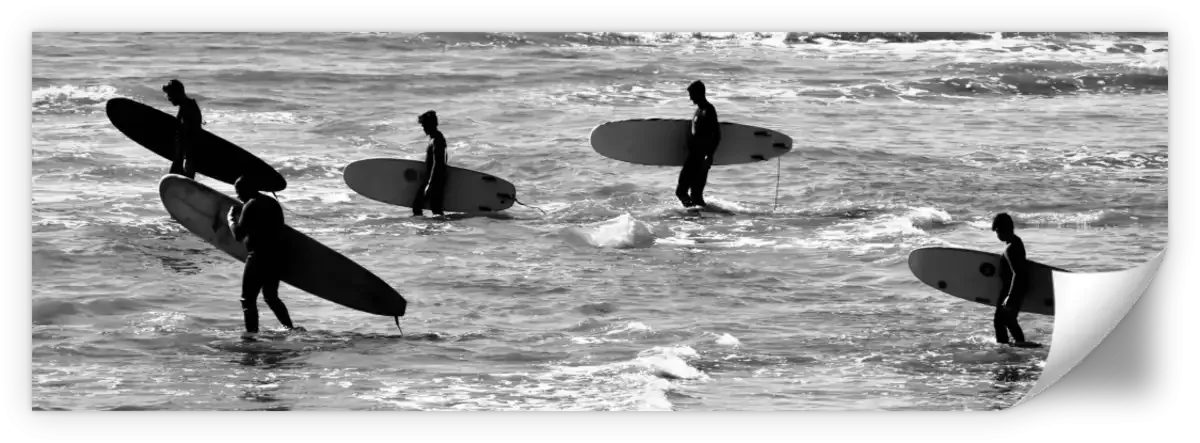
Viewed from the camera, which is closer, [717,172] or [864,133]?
[717,172]

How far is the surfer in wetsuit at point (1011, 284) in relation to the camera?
385 inches

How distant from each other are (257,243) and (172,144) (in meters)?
4.85

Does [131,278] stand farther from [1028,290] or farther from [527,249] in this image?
[1028,290]

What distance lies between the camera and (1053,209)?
1515cm

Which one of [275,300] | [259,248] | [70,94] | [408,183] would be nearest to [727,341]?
[275,300]

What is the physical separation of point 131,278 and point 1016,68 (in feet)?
55.8

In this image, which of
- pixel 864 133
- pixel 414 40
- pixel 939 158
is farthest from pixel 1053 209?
pixel 414 40

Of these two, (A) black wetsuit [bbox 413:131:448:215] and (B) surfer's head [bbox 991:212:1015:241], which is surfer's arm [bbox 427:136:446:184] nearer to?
(A) black wetsuit [bbox 413:131:448:215]

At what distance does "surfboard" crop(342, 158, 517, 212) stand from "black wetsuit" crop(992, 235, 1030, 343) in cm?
550

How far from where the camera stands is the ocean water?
371 inches

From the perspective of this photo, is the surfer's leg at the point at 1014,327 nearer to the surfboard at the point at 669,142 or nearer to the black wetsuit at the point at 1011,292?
the black wetsuit at the point at 1011,292

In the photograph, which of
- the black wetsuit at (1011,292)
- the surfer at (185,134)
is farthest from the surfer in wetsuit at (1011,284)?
the surfer at (185,134)

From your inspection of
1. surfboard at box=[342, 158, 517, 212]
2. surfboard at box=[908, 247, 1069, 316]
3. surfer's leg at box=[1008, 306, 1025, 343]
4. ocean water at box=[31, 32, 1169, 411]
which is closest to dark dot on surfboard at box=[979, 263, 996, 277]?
surfboard at box=[908, 247, 1069, 316]

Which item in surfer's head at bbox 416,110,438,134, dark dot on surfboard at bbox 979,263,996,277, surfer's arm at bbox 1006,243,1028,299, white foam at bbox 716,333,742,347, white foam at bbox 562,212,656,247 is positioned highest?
surfer's head at bbox 416,110,438,134
